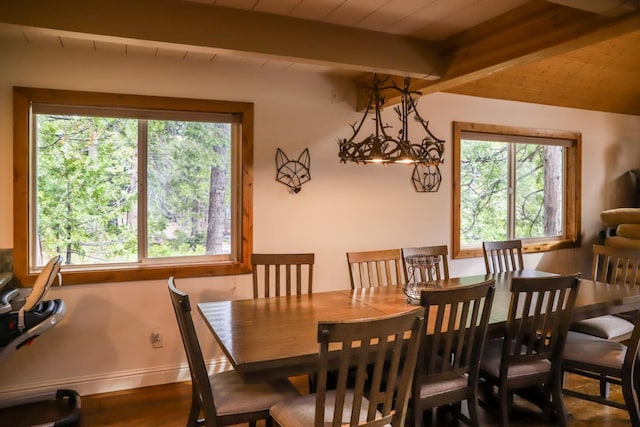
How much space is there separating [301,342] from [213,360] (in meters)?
1.77

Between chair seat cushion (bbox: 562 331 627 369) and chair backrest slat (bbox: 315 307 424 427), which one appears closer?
chair backrest slat (bbox: 315 307 424 427)

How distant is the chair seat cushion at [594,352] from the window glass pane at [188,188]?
7.98ft

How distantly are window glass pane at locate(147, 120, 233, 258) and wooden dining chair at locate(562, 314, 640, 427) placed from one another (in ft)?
8.08

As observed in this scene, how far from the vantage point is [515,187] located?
15.9ft

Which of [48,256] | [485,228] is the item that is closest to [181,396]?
[48,256]

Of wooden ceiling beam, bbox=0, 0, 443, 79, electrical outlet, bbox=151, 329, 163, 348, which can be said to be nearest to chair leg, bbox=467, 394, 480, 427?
wooden ceiling beam, bbox=0, 0, 443, 79

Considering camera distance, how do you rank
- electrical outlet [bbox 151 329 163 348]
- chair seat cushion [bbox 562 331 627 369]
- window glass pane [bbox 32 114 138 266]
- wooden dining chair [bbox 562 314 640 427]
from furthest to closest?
1. electrical outlet [bbox 151 329 163 348]
2. window glass pane [bbox 32 114 138 266]
3. chair seat cushion [bbox 562 331 627 369]
4. wooden dining chair [bbox 562 314 640 427]

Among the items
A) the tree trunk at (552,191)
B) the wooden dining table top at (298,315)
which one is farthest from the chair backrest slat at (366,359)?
the tree trunk at (552,191)

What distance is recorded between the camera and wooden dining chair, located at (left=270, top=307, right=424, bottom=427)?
1503 millimetres

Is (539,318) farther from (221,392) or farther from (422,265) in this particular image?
(221,392)

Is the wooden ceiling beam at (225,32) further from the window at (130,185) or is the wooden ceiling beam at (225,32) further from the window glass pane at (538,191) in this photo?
the window glass pane at (538,191)

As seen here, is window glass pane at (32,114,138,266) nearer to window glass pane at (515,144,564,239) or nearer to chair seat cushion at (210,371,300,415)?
chair seat cushion at (210,371,300,415)

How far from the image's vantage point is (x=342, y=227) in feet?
12.6

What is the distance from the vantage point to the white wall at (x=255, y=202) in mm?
2938
